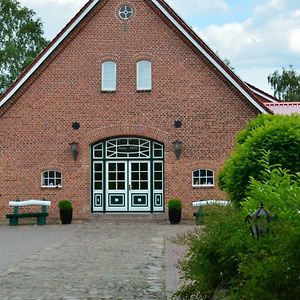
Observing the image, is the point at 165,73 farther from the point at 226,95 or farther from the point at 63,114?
the point at 63,114

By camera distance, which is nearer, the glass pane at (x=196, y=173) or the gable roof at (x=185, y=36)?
the gable roof at (x=185, y=36)

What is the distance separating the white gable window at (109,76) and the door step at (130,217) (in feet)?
16.3

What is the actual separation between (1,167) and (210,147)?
27.1ft

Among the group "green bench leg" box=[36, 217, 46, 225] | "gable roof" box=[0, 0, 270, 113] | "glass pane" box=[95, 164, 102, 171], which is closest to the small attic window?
"gable roof" box=[0, 0, 270, 113]

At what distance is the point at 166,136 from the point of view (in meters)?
27.3

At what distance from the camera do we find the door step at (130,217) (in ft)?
88.5

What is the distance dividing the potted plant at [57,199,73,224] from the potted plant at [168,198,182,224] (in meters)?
3.73

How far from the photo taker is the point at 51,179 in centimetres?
2762

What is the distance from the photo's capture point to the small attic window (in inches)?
1092

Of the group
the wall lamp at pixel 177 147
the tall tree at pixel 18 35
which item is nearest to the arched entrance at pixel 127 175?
the wall lamp at pixel 177 147

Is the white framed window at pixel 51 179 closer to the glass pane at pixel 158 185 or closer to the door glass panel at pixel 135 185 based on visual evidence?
the door glass panel at pixel 135 185

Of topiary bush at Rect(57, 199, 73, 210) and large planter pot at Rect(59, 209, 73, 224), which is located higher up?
topiary bush at Rect(57, 199, 73, 210)

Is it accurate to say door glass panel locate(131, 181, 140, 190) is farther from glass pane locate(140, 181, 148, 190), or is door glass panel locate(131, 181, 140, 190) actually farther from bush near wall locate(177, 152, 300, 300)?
bush near wall locate(177, 152, 300, 300)

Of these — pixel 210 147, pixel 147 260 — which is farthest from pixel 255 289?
pixel 210 147
